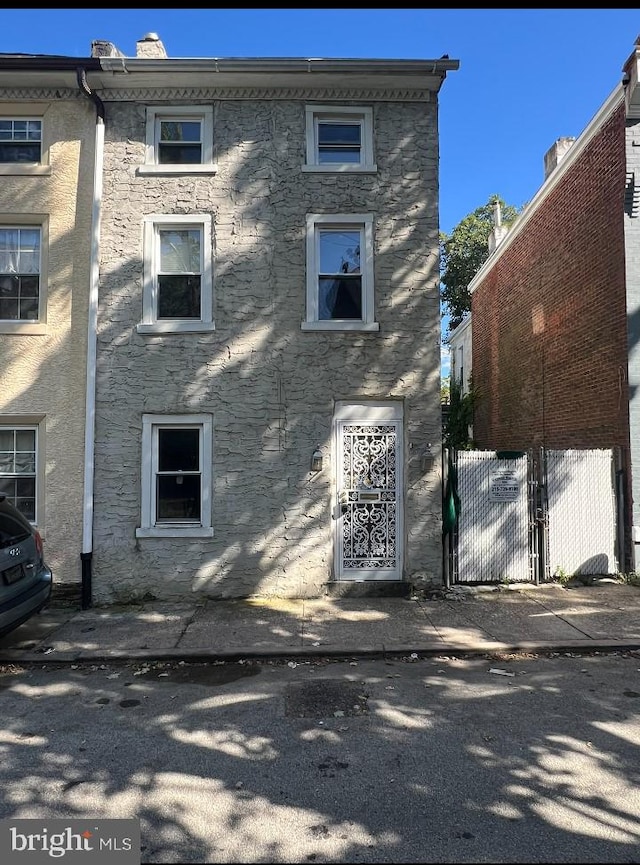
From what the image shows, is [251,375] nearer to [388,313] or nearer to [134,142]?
[388,313]

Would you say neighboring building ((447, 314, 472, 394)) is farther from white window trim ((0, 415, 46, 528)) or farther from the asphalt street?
the asphalt street

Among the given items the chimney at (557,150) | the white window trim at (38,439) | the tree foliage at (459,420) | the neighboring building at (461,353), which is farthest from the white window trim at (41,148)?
the neighboring building at (461,353)

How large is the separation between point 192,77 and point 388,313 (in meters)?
4.30

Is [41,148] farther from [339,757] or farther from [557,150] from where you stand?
[557,150]

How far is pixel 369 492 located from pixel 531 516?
2.48 m

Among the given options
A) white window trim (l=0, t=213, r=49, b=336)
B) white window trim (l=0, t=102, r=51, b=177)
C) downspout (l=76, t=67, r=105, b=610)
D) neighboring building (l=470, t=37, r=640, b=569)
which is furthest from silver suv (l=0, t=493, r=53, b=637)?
neighboring building (l=470, t=37, r=640, b=569)

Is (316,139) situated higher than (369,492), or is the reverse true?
(316,139)

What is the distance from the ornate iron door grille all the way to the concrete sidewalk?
63cm

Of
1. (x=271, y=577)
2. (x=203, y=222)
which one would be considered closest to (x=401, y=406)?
(x=271, y=577)

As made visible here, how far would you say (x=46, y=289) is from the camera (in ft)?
26.6

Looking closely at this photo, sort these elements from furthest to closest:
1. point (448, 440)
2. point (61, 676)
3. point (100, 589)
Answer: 1. point (448, 440)
2. point (100, 589)
3. point (61, 676)

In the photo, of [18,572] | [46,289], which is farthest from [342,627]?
[46,289]

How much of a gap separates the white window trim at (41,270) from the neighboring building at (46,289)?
0.01m

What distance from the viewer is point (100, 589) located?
25.5ft
